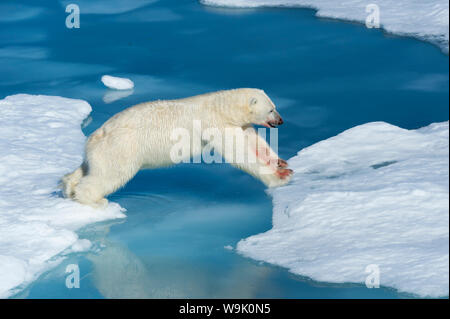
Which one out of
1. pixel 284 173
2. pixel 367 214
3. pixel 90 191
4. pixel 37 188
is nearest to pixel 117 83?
pixel 37 188

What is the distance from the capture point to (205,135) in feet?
17.5

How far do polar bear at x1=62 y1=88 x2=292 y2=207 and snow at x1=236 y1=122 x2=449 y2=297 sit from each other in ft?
1.83

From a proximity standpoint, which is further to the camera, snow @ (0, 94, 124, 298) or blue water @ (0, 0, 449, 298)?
snow @ (0, 94, 124, 298)

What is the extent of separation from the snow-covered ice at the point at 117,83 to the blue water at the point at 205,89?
97mm

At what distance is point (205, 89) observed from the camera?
8250 mm

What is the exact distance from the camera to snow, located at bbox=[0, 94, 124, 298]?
4.86 metres

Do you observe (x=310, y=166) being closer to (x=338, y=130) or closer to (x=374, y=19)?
(x=338, y=130)

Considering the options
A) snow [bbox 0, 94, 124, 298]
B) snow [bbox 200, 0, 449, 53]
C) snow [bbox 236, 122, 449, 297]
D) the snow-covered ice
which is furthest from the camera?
snow [bbox 200, 0, 449, 53]

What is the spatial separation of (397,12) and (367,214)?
561 cm

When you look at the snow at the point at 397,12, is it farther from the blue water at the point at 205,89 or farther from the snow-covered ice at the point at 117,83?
the snow-covered ice at the point at 117,83

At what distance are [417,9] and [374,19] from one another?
0.59m

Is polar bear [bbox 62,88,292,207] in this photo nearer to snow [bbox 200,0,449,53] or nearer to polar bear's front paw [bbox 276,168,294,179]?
polar bear's front paw [bbox 276,168,294,179]

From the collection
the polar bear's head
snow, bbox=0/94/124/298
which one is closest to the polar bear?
the polar bear's head

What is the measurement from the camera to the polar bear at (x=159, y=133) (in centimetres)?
526
